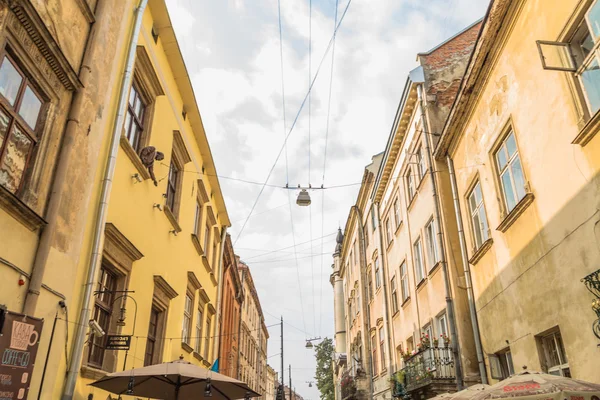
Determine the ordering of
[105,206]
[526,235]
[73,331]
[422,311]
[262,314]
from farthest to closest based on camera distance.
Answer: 1. [262,314]
2. [422,311]
3. [526,235]
4. [105,206]
5. [73,331]

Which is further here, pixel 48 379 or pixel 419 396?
pixel 419 396

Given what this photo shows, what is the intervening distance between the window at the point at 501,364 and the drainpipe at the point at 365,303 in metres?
14.2

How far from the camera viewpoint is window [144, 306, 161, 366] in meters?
10.3

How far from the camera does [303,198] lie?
15289mm

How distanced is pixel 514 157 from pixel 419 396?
25.9 feet

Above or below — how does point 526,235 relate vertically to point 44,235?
above

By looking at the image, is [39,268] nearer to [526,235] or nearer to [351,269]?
[526,235]

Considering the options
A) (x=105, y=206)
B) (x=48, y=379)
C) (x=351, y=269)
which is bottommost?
(x=48, y=379)

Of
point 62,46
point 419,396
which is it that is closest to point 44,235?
point 62,46

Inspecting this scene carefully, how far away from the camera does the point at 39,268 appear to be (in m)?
5.59

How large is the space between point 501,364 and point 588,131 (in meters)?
5.82

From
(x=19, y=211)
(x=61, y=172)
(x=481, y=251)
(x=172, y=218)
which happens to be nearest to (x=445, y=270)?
(x=481, y=251)

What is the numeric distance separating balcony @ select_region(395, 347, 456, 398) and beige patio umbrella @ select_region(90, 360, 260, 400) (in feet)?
18.9

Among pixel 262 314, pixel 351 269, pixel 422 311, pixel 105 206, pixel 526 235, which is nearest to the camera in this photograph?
pixel 105 206
